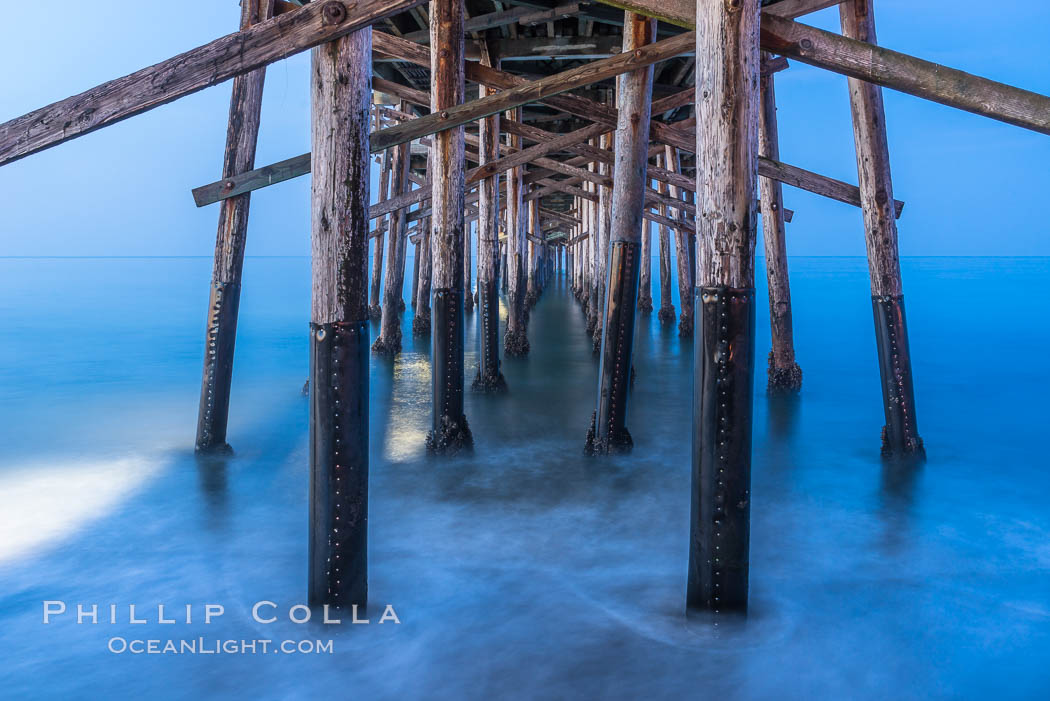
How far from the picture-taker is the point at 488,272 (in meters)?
7.46

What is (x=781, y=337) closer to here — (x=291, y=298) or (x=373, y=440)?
(x=373, y=440)

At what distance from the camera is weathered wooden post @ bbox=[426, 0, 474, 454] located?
193 inches

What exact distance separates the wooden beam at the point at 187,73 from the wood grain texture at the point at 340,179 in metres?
0.11

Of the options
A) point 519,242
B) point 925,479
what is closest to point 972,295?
point 519,242

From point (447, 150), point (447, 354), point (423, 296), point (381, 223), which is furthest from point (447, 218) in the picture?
point (423, 296)

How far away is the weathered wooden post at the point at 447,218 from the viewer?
489cm

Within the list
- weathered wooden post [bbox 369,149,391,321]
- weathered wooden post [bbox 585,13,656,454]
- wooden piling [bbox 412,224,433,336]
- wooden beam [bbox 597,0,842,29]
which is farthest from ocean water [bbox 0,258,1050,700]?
wooden piling [bbox 412,224,433,336]

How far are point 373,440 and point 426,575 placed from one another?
8.23 feet

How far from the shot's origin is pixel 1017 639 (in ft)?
10.0

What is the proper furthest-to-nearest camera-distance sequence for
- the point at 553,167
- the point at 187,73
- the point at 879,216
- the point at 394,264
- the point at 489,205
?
the point at 394,264 → the point at 553,167 → the point at 489,205 → the point at 879,216 → the point at 187,73

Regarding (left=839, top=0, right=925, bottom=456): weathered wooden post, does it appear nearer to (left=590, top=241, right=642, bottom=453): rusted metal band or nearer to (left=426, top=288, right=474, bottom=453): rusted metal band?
(left=590, top=241, right=642, bottom=453): rusted metal band

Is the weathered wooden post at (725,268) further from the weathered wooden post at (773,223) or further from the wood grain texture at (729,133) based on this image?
the weathered wooden post at (773,223)

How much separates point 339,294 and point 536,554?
69.5 inches

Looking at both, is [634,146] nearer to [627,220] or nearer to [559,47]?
[627,220]
